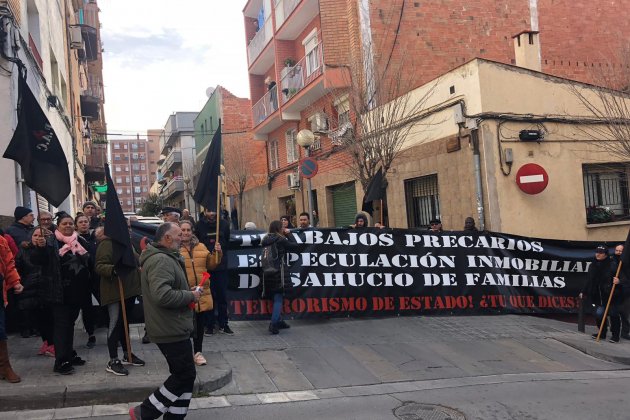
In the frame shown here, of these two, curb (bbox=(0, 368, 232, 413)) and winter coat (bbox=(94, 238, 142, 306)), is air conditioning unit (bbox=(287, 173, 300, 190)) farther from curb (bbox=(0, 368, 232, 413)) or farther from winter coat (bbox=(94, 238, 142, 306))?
curb (bbox=(0, 368, 232, 413))

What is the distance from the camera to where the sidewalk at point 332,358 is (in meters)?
5.86

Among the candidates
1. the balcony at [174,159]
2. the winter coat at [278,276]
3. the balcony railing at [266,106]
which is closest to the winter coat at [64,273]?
the winter coat at [278,276]

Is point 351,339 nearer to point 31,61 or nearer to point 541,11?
point 31,61

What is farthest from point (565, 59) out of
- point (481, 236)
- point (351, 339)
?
point (351, 339)

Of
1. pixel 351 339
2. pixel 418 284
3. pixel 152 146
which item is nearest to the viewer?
pixel 351 339

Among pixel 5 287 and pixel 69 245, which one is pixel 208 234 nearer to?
pixel 69 245

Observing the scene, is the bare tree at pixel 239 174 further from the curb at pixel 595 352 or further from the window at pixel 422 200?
the curb at pixel 595 352

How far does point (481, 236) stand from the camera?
10.5 m

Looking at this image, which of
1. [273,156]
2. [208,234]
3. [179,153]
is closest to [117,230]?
[208,234]

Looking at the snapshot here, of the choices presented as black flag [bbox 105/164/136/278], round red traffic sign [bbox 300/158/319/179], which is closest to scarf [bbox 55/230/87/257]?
black flag [bbox 105/164/136/278]

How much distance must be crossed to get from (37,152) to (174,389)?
3.28m

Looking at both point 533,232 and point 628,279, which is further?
point 533,232

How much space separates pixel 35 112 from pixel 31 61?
18.4 feet

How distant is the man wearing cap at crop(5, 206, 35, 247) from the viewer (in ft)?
23.8
